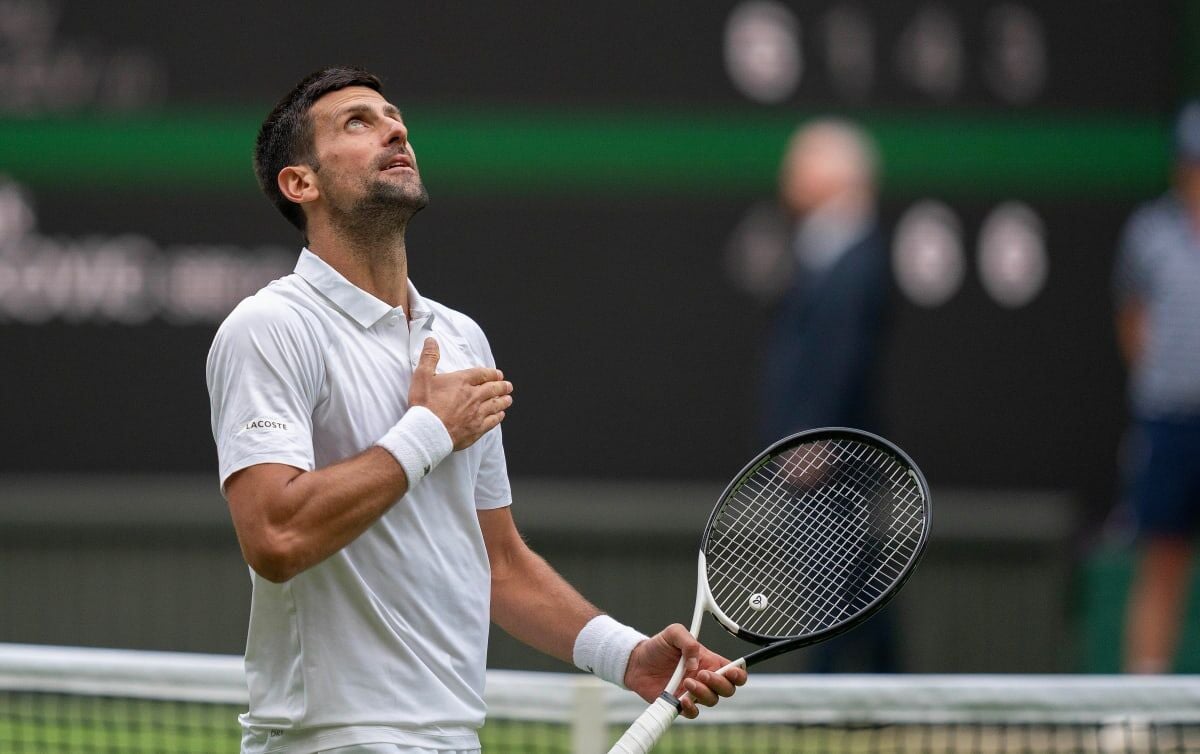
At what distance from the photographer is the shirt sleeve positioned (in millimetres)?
2514

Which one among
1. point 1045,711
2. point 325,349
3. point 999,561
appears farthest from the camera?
point 999,561

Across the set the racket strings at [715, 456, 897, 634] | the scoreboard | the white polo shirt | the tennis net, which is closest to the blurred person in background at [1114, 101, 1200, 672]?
the scoreboard

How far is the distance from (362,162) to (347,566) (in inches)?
23.1

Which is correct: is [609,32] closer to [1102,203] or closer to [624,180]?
[624,180]

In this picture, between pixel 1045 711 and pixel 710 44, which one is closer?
pixel 1045 711

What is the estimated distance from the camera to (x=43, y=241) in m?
6.56

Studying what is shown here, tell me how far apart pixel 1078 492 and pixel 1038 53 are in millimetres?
1433

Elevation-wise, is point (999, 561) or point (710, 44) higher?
point (710, 44)

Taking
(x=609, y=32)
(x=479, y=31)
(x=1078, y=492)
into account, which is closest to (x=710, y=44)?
(x=609, y=32)

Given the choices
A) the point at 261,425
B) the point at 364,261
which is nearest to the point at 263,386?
the point at 261,425

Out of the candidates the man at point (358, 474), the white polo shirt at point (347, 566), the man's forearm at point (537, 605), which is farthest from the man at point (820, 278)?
the white polo shirt at point (347, 566)

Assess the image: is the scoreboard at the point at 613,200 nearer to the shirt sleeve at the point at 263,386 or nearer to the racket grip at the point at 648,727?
the racket grip at the point at 648,727

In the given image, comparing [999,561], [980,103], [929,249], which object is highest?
[980,103]

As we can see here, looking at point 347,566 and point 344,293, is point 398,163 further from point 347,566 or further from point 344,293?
point 347,566
